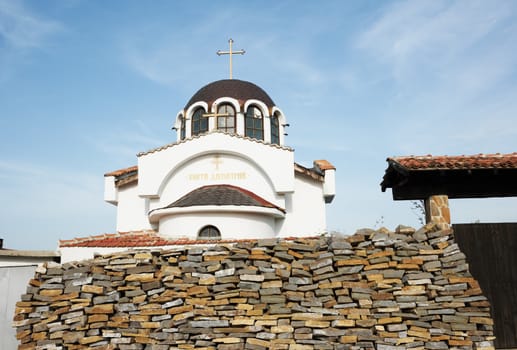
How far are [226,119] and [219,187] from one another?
4495mm

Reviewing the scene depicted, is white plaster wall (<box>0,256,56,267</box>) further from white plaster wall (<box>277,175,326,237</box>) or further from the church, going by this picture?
white plaster wall (<box>277,175,326,237</box>)

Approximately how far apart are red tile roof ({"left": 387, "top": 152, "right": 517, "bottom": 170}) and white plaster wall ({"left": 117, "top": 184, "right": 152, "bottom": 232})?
11.7m

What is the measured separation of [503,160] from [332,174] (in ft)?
32.2

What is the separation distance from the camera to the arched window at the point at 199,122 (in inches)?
787

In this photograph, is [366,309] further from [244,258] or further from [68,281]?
[68,281]

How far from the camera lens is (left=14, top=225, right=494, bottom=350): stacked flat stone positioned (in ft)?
24.0

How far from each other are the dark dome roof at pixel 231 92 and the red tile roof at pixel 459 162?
39.2 feet

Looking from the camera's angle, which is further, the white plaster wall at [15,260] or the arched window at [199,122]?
the arched window at [199,122]

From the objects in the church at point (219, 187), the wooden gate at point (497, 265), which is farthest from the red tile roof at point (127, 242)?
the wooden gate at point (497, 265)

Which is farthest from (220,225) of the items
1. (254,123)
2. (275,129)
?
(275,129)

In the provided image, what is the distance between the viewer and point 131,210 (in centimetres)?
1830

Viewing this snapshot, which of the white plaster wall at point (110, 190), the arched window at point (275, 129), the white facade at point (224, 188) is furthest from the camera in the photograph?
the arched window at point (275, 129)

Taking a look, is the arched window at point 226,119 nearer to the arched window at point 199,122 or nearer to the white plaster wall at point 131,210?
the arched window at point 199,122

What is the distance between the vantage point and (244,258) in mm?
7770
